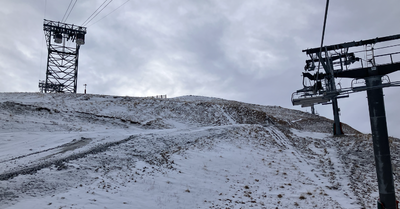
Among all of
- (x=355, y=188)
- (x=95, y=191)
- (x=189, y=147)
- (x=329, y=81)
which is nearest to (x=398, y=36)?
(x=329, y=81)

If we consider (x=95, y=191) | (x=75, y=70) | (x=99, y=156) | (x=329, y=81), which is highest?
(x=75, y=70)

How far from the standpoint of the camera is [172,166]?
15.2 m

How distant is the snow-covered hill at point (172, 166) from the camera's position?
10.9m

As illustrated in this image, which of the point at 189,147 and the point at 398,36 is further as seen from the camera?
the point at 189,147

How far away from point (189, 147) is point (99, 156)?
22.2 ft

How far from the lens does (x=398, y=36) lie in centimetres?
1474

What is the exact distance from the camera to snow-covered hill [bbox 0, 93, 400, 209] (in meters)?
10.9

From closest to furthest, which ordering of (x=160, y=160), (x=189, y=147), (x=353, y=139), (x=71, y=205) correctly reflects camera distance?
(x=71, y=205) → (x=160, y=160) → (x=189, y=147) → (x=353, y=139)

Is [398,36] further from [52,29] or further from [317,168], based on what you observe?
[52,29]

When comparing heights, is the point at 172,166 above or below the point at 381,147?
below

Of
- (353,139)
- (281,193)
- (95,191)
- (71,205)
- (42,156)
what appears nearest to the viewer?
(71,205)

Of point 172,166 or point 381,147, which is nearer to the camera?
point 381,147

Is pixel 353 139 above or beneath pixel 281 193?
above

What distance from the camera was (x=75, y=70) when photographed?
47.8 meters
